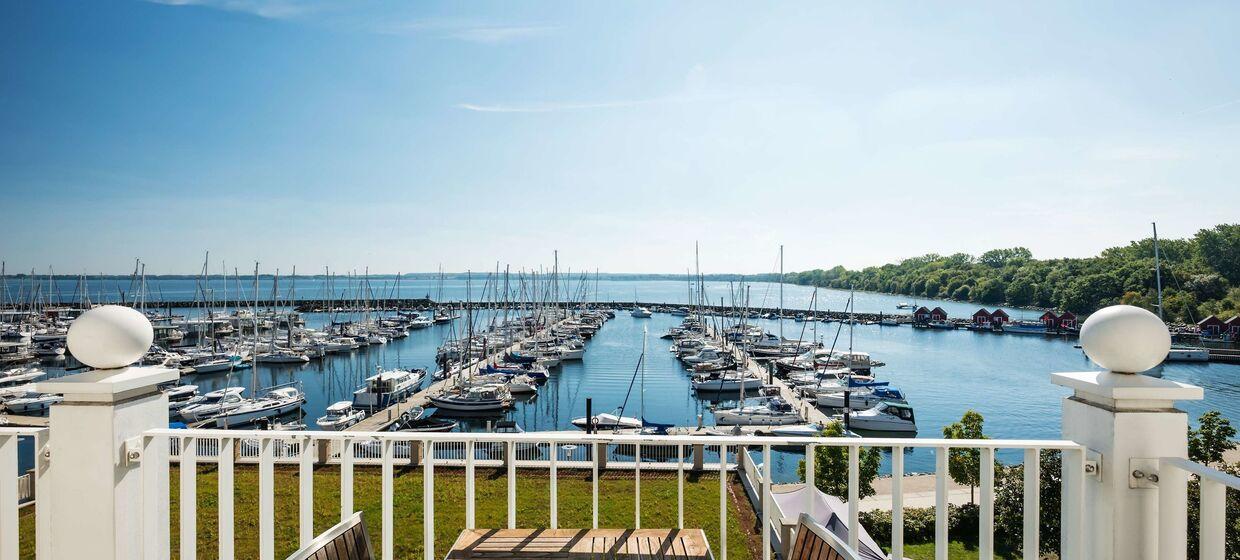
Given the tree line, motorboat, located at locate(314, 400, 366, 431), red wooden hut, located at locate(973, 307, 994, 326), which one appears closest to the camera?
motorboat, located at locate(314, 400, 366, 431)

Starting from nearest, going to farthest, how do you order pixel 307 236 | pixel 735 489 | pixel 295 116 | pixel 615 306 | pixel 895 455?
pixel 895 455 → pixel 735 489 → pixel 295 116 → pixel 307 236 → pixel 615 306

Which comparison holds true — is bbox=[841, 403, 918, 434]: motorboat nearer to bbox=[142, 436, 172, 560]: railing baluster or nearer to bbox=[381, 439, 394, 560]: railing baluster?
bbox=[381, 439, 394, 560]: railing baluster

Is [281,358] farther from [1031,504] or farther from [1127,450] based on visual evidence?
[1127,450]

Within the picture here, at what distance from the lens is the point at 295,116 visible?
2233cm

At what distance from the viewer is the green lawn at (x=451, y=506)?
899cm

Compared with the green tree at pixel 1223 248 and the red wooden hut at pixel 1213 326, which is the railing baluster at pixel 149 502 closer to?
the red wooden hut at pixel 1213 326

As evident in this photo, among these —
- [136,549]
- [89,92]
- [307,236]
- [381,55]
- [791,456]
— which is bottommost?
[791,456]

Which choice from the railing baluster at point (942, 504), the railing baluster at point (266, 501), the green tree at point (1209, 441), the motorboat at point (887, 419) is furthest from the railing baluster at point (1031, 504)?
the motorboat at point (887, 419)

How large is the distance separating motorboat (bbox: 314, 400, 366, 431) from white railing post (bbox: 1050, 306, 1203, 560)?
26.8m

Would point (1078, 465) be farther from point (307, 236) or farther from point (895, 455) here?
point (307, 236)

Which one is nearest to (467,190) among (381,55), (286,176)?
(286,176)

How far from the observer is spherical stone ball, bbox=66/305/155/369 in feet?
6.97

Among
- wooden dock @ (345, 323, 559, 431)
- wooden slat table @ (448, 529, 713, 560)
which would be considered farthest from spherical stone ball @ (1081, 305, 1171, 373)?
wooden dock @ (345, 323, 559, 431)

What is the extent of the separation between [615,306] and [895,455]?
9928cm
